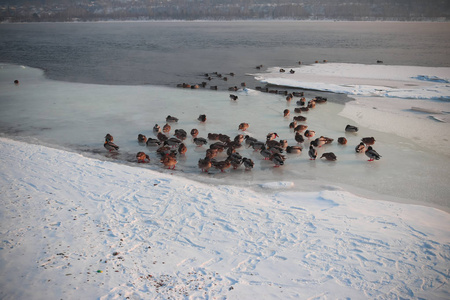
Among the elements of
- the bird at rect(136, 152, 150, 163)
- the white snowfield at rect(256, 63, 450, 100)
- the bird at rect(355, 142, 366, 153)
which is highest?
the white snowfield at rect(256, 63, 450, 100)

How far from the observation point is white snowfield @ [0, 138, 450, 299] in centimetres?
492

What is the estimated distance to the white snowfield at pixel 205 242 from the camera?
492 cm

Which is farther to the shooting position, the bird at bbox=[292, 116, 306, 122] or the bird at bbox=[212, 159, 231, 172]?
the bird at bbox=[292, 116, 306, 122]

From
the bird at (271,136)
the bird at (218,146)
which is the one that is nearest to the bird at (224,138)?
the bird at (218,146)

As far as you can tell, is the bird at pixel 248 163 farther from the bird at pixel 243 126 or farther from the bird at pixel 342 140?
the bird at pixel 342 140

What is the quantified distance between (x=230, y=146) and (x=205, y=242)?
502 cm

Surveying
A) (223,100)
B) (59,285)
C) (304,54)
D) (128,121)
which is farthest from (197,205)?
(304,54)

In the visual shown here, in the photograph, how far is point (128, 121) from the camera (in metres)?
13.5

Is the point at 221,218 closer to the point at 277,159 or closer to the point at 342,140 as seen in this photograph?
the point at 277,159

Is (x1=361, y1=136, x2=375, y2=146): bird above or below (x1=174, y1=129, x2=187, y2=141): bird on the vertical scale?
above

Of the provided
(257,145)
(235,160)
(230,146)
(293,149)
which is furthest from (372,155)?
(230,146)

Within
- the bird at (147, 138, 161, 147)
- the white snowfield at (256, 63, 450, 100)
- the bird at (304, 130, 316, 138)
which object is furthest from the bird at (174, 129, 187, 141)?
the white snowfield at (256, 63, 450, 100)

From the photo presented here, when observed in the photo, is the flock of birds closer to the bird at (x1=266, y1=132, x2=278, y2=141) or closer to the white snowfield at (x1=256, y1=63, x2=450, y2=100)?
the bird at (x1=266, y1=132, x2=278, y2=141)

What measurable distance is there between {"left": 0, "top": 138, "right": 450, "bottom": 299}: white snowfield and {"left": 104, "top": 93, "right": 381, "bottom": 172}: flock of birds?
1321 millimetres
